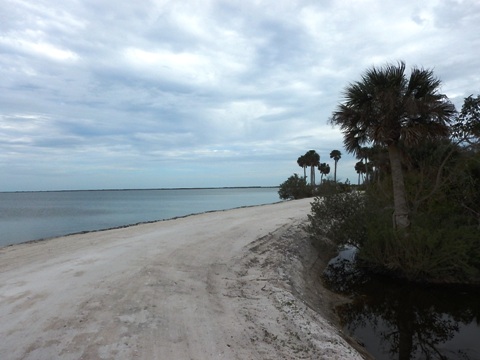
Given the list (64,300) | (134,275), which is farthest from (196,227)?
(64,300)

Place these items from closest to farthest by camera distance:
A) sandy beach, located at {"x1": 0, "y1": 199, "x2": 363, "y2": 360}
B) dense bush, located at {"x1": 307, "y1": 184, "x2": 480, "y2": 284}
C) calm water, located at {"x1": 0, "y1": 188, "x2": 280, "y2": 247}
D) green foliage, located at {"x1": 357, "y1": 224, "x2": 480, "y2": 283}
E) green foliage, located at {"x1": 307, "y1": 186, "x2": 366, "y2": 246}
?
sandy beach, located at {"x1": 0, "y1": 199, "x2": 363, "y2": 360} → green foliage, located at {"x1": 357, "y1": 224, "x2": 480, "y2": 283} → dense bush, located at {"x1": 307, "y1": 184, "x2": 480, "y2": 284} → green foliage, located at {"x1": 307, "y1": 186, "x2": 366, "y2": 246} → calm water, located at {"x1": 0, "y1": 188, "x2": 280, "y2": 247}

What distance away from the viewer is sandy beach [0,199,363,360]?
486 cm

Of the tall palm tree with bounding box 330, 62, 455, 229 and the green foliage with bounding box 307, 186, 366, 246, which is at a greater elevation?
the tall palm tree with bounding box 330, 62, 455, 229

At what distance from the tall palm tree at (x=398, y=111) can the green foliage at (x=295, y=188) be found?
1222 inches

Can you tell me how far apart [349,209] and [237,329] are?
8.42m

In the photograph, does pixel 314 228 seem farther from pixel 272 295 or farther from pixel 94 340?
pixel 94 340

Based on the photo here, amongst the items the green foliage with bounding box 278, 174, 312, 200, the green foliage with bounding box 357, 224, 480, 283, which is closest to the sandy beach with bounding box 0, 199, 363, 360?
the green foliage with bounding box 357, 224, 480, 283

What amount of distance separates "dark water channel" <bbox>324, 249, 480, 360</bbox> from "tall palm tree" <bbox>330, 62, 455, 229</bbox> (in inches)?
83.4

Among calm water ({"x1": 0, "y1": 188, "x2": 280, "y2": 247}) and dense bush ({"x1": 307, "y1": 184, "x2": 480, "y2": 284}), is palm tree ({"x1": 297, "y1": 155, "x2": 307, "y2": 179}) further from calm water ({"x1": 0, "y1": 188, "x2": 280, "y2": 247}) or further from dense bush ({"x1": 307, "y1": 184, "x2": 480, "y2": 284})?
dense bush ({"x1": 307, "y1": 184, "x2": 480, "y2": 284})

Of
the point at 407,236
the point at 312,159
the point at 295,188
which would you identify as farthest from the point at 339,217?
the point at 312,159

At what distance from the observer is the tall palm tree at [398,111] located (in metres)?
11.1

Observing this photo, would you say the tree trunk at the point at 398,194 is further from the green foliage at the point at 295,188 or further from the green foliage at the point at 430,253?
the green foliage at the point at 295,188

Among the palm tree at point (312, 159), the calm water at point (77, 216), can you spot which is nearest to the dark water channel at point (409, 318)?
the calm water at point (77, 216)

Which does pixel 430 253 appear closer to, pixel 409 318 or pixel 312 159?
pixel 409 318
